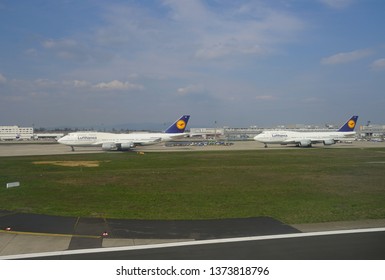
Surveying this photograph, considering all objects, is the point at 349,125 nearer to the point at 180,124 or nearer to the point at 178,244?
the point at 180,124

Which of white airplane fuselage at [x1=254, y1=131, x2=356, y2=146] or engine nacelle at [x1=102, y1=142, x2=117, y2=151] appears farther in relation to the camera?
white airplane fuselage at [x1=254, y1=131, x2=356, y2=146]

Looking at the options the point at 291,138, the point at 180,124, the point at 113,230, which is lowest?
the point at 113,230

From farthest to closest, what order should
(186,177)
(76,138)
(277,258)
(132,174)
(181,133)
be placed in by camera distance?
(181,133) < (76,138) < (132,174) < (186,177) < (277,258)

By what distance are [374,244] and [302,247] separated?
1967mm

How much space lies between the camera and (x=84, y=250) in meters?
8.57

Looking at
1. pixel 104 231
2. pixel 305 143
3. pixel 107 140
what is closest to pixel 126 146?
pixel 107 140

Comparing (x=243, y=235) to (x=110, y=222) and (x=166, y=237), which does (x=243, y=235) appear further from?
(x=110, y=222)

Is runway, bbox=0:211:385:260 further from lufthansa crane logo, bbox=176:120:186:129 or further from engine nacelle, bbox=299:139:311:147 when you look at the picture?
engine nacelle, bbox=299:139:311:147

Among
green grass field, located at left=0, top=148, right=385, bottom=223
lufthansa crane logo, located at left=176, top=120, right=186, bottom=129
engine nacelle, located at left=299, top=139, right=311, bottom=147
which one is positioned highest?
lufthansa crane logo, located at left=176, top=120, right=186, bottom=129

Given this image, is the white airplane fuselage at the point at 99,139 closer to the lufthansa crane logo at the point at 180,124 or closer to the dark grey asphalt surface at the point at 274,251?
the lufthansa crane logo at the point at 180,124

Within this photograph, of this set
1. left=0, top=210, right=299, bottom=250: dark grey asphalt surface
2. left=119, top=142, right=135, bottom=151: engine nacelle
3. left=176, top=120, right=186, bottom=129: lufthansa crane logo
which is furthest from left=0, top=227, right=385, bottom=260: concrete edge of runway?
left=176, top=120, right=186, bottom=129: lufthansa crane logo

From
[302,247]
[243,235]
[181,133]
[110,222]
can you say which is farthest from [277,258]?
[181,133]

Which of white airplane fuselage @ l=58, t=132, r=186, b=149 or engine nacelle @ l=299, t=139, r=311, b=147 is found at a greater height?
white airplane fuselage @ l=58, t=132, r=186, b=149

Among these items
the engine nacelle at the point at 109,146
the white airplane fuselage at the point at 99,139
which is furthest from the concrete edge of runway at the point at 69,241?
the white airplane fuselage at the point at 99,139
